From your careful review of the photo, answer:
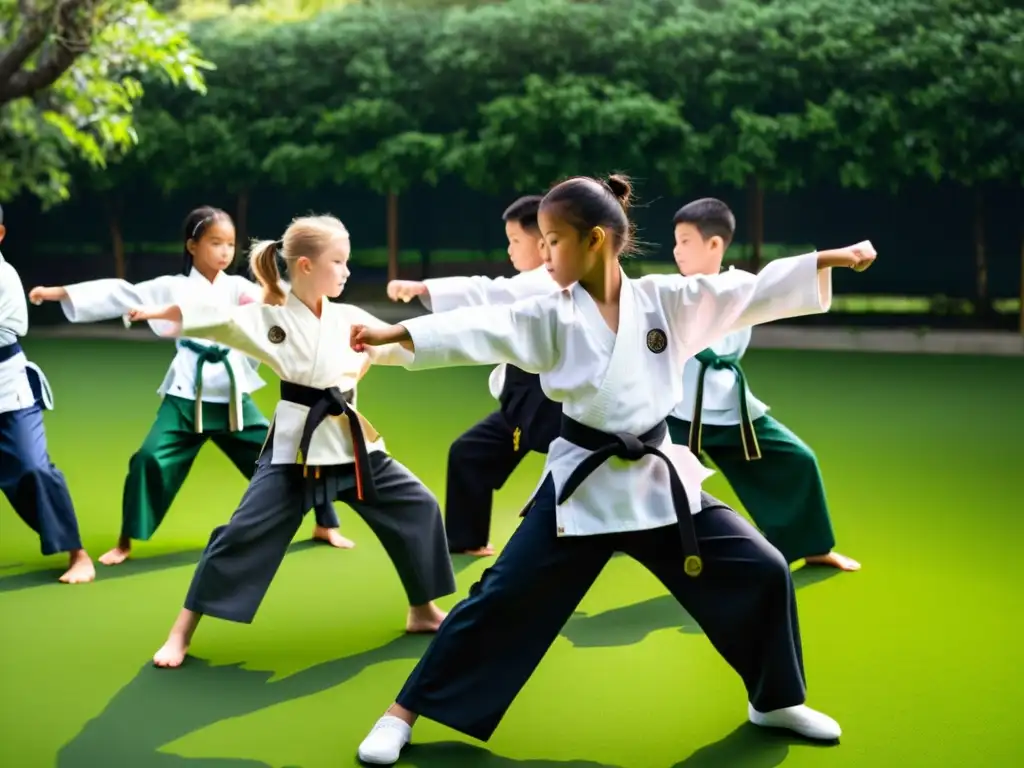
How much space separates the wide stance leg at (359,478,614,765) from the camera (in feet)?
9.26

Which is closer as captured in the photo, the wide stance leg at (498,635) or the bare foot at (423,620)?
the wide stance leg at (498,635)

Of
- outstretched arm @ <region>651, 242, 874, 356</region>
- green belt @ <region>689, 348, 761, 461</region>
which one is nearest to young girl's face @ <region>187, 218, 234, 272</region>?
green belt @ <region>689, 348, 761, 461</region>

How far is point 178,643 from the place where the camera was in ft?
11.5

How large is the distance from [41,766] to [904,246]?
12.3m

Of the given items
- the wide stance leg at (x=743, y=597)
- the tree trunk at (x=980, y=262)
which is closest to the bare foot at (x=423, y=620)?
the wide stance leg at (x=743, y=597)

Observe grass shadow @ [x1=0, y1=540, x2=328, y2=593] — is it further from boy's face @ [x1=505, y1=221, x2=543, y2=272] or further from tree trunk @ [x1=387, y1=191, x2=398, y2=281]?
tree trunk @ [x1=387, y1=191, x2=398, y2=281]

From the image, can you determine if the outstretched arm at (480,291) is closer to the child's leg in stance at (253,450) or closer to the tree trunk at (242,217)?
the child's leg in stance at (253,450)

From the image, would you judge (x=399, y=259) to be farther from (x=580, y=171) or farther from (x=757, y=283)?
(x=757, y=283)

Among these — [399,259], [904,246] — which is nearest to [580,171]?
[399,259]

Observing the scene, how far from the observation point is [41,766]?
2.81 m

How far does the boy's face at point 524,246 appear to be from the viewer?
15.4 ft

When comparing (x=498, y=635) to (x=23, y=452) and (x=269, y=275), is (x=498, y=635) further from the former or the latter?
(x=23, y=452)

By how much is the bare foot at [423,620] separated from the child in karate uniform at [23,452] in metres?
1.28

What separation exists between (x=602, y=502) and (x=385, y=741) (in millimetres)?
729
